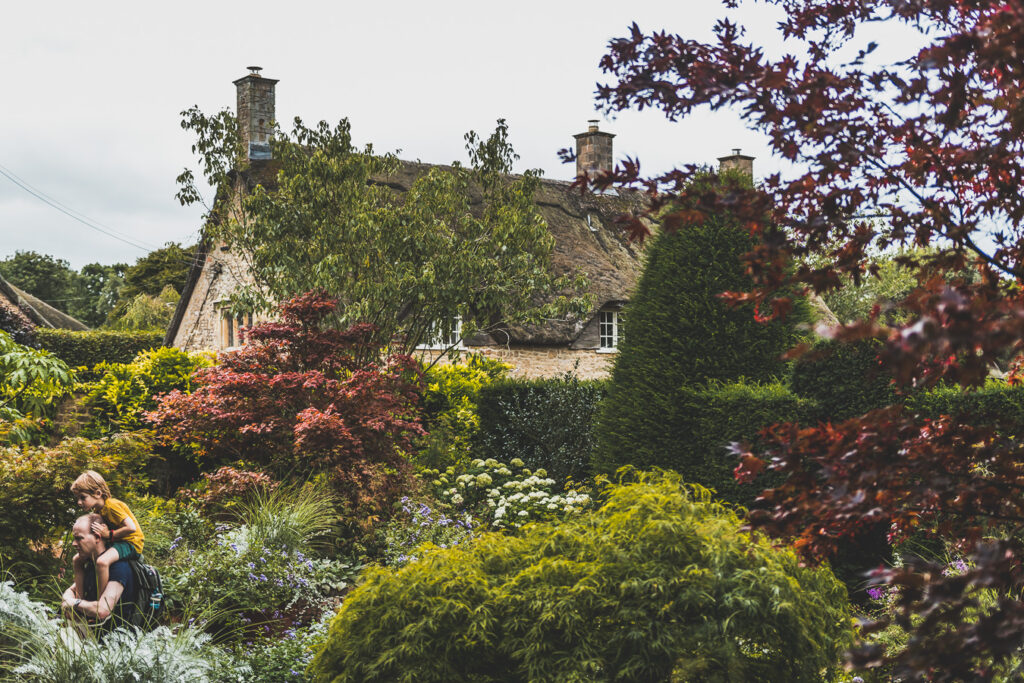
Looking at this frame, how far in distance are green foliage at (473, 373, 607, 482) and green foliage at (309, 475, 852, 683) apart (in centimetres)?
733

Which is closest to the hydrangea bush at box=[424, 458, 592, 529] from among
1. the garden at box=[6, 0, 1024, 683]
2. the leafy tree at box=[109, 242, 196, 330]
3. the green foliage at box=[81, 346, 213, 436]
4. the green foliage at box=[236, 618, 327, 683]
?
the garden at box=[6, 0, 1024, 683]

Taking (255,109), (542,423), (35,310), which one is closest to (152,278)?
(35,310)

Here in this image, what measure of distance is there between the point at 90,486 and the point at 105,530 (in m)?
0.31

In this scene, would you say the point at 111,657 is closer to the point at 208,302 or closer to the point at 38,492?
the point at 38,492

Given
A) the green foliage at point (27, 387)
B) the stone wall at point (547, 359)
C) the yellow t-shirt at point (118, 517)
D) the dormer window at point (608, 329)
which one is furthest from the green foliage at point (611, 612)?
the dormer window at point (608, 329)

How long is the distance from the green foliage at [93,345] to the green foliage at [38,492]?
16191 millimetres

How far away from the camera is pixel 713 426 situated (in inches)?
361

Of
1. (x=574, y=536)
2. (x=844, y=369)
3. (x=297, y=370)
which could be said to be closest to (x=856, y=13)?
(x=574, y=536)

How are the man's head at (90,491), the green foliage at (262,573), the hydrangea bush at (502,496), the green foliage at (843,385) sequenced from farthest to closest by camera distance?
the hydrangea bush at (502,496), the green foliage at (843,385), the green foliage at (262,573), the man's head at (90,491)

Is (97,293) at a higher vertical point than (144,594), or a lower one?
higher

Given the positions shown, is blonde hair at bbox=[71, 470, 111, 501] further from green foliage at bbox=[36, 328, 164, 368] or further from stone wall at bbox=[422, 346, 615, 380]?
green foliage at bbox=[36, 328, 164, 368]

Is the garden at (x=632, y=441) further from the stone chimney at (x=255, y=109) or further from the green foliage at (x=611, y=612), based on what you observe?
the stone chimney at (x=255, y=109)

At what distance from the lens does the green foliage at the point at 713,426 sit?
8969 millimetres

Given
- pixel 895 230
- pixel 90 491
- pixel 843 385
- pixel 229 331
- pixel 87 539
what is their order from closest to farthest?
pixel 895 230
pixel 87 539
pixel 90 491
pixel 843 385
pixel 229 331
